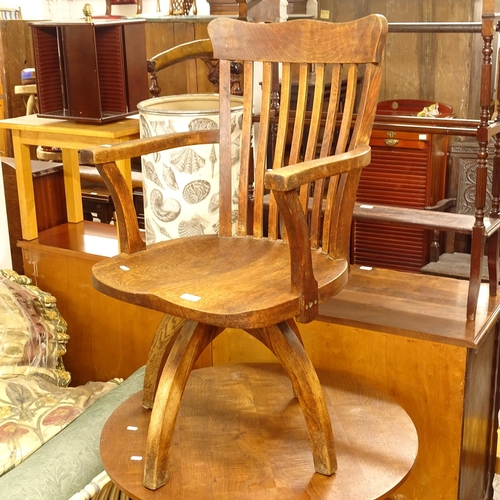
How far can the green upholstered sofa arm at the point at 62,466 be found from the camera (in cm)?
163

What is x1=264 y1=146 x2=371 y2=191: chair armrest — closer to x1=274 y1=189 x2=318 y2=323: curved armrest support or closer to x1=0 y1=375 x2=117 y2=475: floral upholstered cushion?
x1=274 y1=189 x2=318 y2=323: curved armrest support

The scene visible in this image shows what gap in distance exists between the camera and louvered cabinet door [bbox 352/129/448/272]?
4.10m

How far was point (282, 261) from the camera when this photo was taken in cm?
153

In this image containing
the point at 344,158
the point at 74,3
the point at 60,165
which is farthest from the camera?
the point at 74,3

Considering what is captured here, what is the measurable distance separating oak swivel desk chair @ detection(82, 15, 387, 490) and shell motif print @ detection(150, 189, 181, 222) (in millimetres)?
295

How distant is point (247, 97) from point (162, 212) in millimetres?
457

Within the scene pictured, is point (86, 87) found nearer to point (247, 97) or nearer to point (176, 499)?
point (247, 97)

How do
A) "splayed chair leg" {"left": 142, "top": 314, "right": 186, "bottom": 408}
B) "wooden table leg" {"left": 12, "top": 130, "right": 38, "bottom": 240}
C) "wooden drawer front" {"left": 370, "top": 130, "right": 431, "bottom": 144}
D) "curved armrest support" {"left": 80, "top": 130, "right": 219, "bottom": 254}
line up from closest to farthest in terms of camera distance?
"curved armrest support" {"left": 80, "top": 130, "right": 219, "bottom": 254}, "splayed chair leg" {"left": 142, "top": 314, "right": 186, "bottom": 408}, "wooden table leg" {"left": 12, "top": 130, "right": 38, "bottom": 240}, "wooden drawer front" {"left": 370, "top": 130, "right": 431, "bottom": 144}

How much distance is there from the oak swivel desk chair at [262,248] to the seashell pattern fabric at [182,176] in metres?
0.23

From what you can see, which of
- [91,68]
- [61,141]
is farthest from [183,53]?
[61,141]

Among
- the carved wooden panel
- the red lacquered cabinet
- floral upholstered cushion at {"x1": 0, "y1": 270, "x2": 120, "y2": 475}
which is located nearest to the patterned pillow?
floral upholstered cushion at {"x1": 0, "y1": 270, "x2": 120, "y2": 475}

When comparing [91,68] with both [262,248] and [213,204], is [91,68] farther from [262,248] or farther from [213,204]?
[262,248]

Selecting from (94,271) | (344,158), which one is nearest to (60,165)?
(94,271)

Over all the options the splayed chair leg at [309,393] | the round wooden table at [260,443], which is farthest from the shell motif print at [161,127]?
the splayed chair leg at [309,393]
